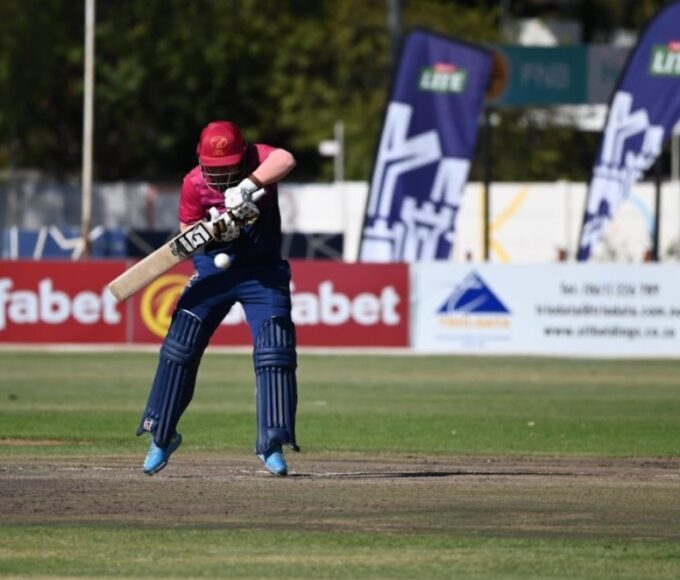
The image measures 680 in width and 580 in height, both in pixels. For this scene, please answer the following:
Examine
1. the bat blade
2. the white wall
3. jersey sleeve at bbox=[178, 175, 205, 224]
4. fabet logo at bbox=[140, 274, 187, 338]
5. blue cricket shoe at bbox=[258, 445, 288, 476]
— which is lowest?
the white wall

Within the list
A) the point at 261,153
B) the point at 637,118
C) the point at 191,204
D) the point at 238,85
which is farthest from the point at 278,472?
the point at 238,85

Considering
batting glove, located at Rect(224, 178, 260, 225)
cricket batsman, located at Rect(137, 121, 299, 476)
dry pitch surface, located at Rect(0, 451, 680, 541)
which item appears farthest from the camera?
cricket batsman, located at Rect(137, 121, 299, 476)

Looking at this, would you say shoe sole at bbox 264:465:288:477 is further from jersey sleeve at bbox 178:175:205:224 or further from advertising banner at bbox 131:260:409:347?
advertising banner at bbox 131:260:409:347

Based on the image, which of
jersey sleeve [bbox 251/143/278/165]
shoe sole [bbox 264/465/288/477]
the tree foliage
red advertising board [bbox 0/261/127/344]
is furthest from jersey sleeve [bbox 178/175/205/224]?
the tree foliage

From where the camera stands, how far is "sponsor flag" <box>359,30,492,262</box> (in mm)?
31391

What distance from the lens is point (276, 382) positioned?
1157 cm

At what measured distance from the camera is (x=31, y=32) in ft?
178

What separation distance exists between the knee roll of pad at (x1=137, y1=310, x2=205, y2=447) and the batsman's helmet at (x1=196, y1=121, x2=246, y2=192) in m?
0.87

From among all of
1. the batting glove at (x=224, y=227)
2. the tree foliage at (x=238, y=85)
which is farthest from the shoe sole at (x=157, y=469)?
the tree foliage at (x=238, y=85)

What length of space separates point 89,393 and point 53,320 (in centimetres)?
803

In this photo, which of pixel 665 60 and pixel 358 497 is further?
pixel 665 60

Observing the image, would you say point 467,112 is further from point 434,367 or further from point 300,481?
point 300,481

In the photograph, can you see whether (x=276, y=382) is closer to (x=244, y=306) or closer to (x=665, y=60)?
(x=244, y=306)

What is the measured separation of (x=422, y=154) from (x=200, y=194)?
20.2 meters
